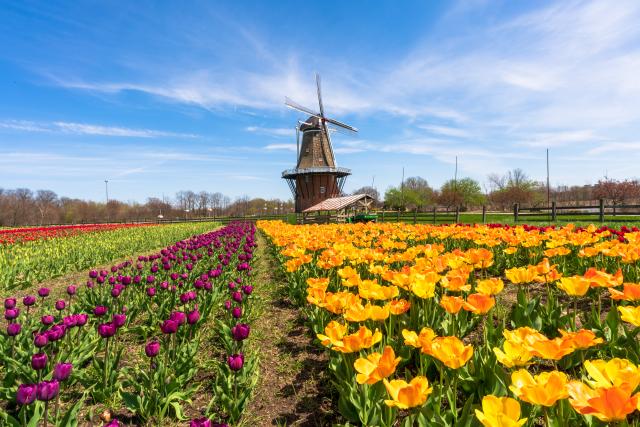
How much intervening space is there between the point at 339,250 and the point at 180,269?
3199 mm

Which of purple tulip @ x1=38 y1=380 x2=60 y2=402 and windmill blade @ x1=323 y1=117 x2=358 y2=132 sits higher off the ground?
windmill blade @ x1=323 y1=117 x2=358 y2=132

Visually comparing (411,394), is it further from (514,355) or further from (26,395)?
(26,395)

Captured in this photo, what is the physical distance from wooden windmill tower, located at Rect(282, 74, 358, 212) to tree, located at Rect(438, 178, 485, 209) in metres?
28.8

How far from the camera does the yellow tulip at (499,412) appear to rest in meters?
1.26

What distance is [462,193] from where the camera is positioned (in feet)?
202

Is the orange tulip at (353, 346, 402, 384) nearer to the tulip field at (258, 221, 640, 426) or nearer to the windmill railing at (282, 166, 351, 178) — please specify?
the tulip field at (258, 221, 640, 426)

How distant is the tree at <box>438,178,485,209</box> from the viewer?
61125mm

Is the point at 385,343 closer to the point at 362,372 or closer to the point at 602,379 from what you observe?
the point at 362,372

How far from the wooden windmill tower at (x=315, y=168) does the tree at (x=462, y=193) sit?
2880 cm

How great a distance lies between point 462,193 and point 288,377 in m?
63.8

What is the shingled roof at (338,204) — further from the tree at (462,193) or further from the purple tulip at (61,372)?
the tree at (462,193)

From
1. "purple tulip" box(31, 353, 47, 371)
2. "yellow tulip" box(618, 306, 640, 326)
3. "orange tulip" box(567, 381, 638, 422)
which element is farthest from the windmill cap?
"orange tulip" box(567, 381, 638, 422)

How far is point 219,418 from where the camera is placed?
255cm

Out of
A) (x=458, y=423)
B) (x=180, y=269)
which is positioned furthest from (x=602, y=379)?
(x=180, y=269)
